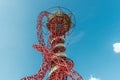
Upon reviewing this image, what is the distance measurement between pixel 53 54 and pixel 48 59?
5.24 ft

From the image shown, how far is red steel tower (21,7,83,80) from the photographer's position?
1949 inches

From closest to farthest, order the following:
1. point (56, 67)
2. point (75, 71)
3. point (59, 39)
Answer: point (75, 71)
point (56, 67)
point (59, 39)

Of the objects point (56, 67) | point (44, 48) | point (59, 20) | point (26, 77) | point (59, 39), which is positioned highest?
point (59, 20)

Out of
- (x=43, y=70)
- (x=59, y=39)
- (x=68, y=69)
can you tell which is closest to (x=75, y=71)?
(x=68, y=69)

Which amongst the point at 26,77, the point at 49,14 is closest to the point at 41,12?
the point at 49,14

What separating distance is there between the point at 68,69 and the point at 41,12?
17517 millimetres

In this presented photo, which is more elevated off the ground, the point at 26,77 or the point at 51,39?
the point at 51,39

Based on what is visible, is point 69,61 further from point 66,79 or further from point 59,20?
point 59,20

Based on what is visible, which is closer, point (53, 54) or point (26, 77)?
point (26, 77)

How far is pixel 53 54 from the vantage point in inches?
2052

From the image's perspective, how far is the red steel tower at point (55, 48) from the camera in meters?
49.5

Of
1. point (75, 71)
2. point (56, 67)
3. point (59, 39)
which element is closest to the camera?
point (75, 71)

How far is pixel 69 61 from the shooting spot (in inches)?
2053

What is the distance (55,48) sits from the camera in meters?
54.8
